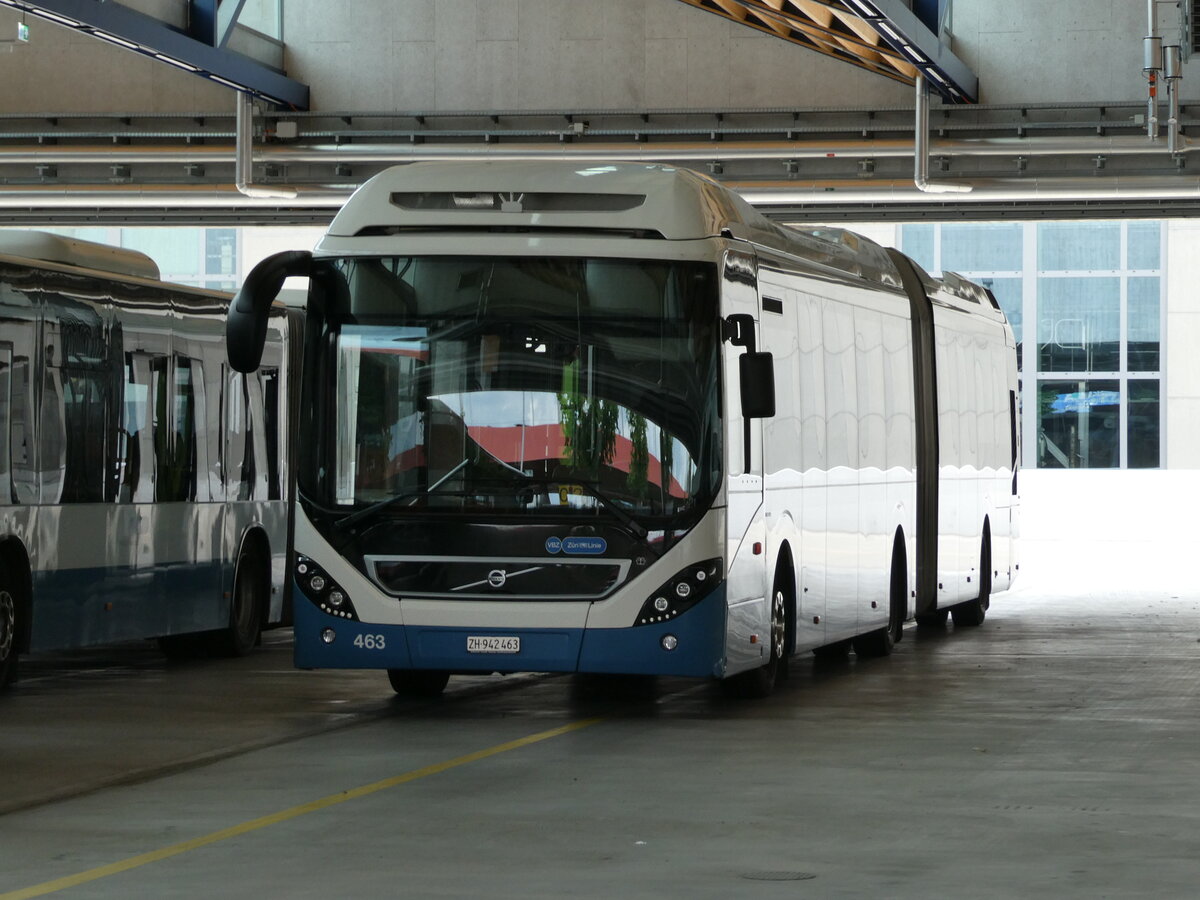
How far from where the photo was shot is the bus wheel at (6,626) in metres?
15.4

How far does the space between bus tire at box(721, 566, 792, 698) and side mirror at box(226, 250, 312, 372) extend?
12.4 feet

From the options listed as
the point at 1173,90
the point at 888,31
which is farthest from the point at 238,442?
the point at 1173,90

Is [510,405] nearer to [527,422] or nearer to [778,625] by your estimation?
[527,422]

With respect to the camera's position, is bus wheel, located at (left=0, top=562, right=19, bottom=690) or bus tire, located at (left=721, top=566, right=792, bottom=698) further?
bus wheel, located at (left=0, top=562, right=19, bottom=690)

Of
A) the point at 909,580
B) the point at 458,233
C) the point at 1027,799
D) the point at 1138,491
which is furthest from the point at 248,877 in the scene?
the point at 1138,491

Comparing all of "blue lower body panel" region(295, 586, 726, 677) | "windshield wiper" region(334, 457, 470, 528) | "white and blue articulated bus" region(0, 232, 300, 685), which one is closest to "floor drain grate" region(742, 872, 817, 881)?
"blue lower body panel" region(295, 586, 726, 677)

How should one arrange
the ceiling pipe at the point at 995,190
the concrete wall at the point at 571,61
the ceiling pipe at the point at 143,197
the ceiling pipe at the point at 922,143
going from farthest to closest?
the ceiling pipe at the point at 143,197, the concrete wall at the point at 571,61, the ceiling pipe at the point at 995,190, the ceiling pipe at the point at 922,143

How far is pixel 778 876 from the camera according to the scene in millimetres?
8430

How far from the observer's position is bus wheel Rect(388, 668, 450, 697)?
15359mm

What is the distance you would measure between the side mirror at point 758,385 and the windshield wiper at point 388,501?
1.66 metres

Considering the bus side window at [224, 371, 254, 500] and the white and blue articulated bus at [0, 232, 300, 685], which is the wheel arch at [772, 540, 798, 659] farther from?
the bus side window at [224, 371, 254, 500]

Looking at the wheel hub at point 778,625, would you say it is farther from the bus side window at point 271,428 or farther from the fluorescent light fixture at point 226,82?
the fluorescent light fixture at point 226,82

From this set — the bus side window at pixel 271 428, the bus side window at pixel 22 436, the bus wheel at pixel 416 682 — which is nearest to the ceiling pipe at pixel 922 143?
the bus side window at pixel 271 428

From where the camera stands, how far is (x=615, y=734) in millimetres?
13297
